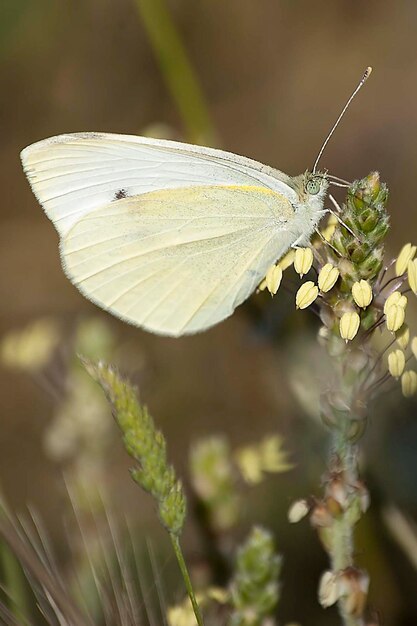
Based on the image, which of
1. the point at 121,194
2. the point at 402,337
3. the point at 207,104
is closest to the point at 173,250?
the point at 121,194

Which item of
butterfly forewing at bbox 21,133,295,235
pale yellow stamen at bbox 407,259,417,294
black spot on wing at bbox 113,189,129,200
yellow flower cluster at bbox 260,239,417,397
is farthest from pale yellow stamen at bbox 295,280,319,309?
black spot on wing at bbox 113,189,129,200

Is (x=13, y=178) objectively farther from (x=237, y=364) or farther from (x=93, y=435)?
(x=93, y=435)

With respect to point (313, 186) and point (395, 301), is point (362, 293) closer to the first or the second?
point (395, 301)

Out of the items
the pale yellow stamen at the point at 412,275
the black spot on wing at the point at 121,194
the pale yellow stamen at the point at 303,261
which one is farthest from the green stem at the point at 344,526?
the black spot on wing at the point at 121,194

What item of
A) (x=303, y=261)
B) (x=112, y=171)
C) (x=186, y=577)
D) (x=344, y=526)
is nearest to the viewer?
(x=186, y=577)

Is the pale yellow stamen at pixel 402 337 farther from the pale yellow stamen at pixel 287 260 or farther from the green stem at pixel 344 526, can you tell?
the pale yellow stamen at pixel 287 260

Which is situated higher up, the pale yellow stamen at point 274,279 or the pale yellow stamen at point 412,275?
the pale yellow stamen at point 412,275

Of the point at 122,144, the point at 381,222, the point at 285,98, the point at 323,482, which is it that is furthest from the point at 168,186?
the point at 285,98

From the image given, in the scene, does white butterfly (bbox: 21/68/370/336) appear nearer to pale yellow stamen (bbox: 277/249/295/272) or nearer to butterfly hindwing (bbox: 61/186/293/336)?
butterfly hindwing (bbox: 61/186/293/336)
